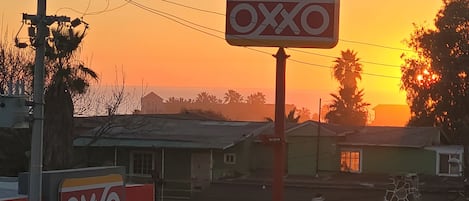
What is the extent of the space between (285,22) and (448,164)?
3489 centimetres

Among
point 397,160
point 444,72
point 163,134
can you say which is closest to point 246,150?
point 163,134

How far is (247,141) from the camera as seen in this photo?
4169 cm

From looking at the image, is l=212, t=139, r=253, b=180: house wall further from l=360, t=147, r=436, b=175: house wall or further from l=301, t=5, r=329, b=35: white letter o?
l=301, t=5, r=329, b=35: white letter o

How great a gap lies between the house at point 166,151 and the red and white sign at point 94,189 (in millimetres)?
22215

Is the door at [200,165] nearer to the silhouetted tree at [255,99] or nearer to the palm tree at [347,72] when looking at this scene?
the palm tree at [347,72]

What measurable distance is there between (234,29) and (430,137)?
3539cm

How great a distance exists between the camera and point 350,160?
141 feet

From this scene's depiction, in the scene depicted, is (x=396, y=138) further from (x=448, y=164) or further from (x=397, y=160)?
(x=448, y=164)

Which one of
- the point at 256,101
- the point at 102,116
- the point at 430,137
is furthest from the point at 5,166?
the point at 256,101

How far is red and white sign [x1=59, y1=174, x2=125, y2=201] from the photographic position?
12836 mm

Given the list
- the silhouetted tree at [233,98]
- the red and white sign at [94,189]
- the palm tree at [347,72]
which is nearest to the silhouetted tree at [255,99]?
the silhouetted tree at [233,98]

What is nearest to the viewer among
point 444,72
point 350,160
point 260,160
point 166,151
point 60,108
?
point 60,108

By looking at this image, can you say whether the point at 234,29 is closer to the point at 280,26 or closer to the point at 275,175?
the point at 280,26

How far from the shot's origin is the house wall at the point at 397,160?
137 ft
